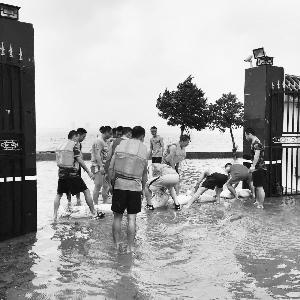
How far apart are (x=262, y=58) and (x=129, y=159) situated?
6348mm

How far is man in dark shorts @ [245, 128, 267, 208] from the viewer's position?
9852mm

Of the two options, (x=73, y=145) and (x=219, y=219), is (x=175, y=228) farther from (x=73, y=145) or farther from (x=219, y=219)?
(x=73, y=145)

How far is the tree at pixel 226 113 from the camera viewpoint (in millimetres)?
39812

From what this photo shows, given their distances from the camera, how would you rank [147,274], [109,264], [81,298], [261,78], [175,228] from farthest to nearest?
1. [261,78]
2. [175,228]
3. [109,264]
4. [147,274]
5. [81,298]

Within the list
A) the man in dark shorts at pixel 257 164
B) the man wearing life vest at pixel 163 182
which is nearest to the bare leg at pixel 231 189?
the man in dark shorts at pixel 257 164

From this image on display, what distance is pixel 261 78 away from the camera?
1124 cm

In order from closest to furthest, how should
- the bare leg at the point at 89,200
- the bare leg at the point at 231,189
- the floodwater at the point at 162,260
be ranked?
the floodwater at the point at 162,260 < the bare leg at the point at 89,200 < the bare leg at the point at 231,189

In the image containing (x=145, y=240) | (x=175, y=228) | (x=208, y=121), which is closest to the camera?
(x=145, y=240)

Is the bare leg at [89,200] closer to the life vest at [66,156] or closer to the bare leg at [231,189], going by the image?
the life vest at [66,156]

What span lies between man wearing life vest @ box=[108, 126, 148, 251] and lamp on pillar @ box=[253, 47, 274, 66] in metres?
6.00

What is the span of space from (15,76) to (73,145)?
5.87ft

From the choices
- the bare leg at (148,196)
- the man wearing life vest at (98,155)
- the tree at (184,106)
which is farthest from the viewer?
the tree at (184,106)

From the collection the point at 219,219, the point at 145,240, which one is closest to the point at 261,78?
the point at 219,219

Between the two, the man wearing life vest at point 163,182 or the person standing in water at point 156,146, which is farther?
the person standing in water at point 156,146
